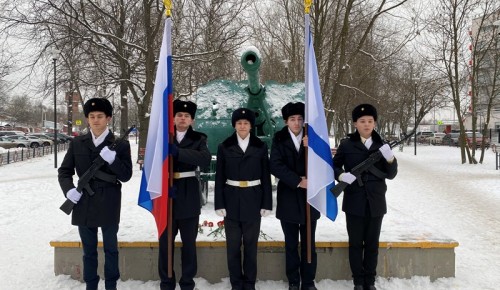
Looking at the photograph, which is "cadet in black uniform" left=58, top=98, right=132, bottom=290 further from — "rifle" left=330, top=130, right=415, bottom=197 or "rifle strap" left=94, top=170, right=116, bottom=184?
"rifle" left=330, top=130, right=415, bottom=197

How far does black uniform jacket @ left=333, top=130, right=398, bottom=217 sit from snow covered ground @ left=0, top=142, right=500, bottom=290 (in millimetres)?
787

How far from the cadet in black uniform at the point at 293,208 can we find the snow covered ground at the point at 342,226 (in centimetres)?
37

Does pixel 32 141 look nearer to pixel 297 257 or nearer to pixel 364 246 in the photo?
pixel 297 257

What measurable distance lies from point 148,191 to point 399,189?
9.77 m

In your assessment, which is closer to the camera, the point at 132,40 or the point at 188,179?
the point at 188,179

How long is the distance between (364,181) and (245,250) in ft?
4.38

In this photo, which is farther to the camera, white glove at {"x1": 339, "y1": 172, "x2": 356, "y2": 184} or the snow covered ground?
the snow covered ground

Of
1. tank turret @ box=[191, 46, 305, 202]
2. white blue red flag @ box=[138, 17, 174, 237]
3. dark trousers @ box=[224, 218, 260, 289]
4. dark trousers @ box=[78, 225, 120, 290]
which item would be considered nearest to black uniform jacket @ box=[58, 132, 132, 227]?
dark trousers @ box=[78, 225, 120, 290]

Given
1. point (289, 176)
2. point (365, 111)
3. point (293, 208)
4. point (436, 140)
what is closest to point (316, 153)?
point (289, 176)

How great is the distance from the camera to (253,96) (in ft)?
22.5

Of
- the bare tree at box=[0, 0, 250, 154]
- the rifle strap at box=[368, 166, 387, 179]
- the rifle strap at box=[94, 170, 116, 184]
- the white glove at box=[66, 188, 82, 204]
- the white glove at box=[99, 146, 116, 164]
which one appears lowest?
the white glove at box=[66, 188, 82, 204]

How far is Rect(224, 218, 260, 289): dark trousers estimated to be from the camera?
13.3 feet

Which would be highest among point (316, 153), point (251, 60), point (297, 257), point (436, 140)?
point (251, 60)

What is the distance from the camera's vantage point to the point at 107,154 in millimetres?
3789
